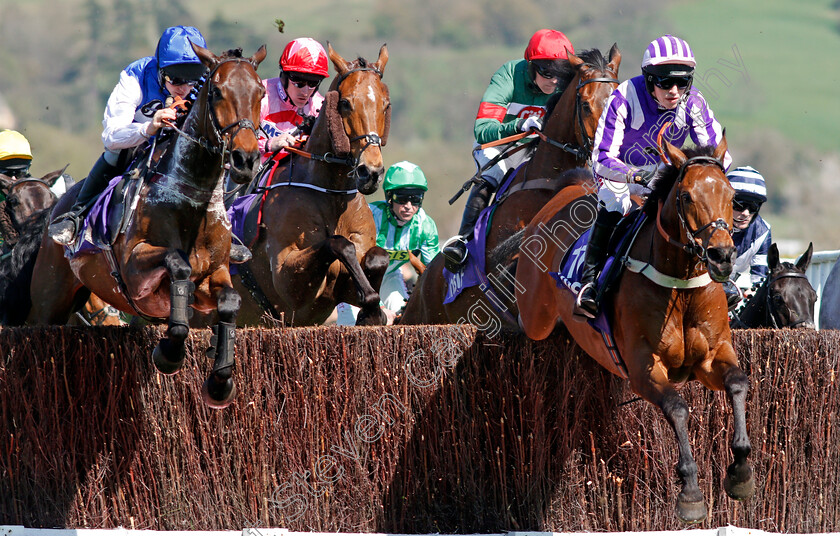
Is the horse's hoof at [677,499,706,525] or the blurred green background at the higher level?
the blurred green background

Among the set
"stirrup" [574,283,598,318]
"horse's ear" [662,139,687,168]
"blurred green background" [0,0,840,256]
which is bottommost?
"stirrup" [574,283,598,318]

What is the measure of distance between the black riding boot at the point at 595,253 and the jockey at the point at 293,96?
2.61 metres

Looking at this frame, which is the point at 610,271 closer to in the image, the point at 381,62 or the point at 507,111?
the point at 381,62

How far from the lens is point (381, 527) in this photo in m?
5.77

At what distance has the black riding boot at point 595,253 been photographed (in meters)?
5.66

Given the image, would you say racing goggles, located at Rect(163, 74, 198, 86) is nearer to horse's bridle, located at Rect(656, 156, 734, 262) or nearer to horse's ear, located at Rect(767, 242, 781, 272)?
horse's bridle, located at Rect(656, 156, 734, 262)

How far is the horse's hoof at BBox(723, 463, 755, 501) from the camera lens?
15.9 feet

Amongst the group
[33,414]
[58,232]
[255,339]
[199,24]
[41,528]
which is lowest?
[41,528]

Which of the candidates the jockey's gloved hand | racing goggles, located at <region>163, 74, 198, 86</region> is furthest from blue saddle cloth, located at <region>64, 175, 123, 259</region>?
the jockey's gloved hand

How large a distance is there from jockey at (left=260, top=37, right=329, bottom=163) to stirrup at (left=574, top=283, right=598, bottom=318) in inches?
107

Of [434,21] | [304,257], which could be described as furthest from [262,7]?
[304,257]

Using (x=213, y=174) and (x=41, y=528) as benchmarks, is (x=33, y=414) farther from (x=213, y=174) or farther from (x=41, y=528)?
(x=213, y=174)

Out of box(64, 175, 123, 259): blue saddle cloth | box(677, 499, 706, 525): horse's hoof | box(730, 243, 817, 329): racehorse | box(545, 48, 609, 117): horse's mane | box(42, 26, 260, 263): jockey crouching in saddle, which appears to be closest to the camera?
box(677, 499, 706, 525): horse's hoof

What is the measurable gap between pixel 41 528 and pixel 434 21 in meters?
60.5
